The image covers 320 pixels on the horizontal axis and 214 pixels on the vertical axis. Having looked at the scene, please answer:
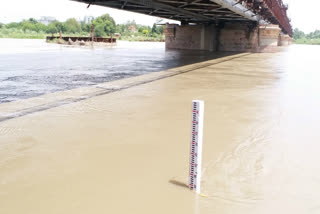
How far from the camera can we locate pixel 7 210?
2734 mm

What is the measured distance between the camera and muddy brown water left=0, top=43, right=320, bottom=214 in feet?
9.58

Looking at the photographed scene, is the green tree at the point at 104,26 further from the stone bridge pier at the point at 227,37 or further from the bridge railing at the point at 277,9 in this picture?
the stone bridge pier at the point at 227,37

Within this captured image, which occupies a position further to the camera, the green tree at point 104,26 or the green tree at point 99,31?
the green tree at point 104,26

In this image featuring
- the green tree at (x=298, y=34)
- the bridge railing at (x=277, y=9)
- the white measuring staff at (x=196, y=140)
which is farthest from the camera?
the green tree at (x=298, y=34)

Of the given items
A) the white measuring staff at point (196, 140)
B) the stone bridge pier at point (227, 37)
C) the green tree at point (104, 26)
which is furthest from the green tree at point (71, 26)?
the white measuring staff at point (196, 140)

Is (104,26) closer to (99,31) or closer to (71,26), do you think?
(99,31)

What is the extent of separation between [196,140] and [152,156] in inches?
48.1

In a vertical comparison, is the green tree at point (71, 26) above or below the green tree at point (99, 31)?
above

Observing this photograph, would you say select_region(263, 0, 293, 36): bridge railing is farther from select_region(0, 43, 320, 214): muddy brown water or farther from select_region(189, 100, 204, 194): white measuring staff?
select_region(189, 100, 204, 194): white measuring staff

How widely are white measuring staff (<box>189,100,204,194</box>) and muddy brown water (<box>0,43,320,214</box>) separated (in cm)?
19

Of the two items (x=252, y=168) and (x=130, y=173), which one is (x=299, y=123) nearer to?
(x=252, y=168)

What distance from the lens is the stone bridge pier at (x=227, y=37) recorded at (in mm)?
30281

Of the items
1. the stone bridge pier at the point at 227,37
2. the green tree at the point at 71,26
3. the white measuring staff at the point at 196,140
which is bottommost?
the white measuring staff at the point at 196,140

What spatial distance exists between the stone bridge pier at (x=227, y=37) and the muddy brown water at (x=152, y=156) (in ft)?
79.7
